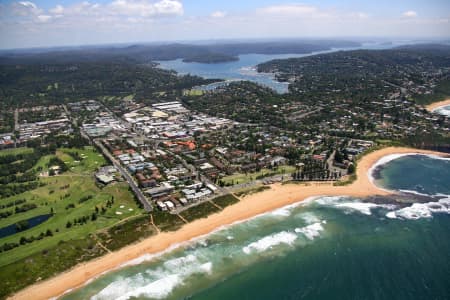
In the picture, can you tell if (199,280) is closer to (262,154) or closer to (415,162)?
(262,154)

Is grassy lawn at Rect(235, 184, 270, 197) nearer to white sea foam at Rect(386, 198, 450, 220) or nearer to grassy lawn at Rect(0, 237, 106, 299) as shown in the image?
white sea foam at Rect(386, 198, 450, 220)

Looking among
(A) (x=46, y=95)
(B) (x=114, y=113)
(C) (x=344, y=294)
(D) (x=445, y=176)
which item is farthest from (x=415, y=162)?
(A) (x=46, y=95)

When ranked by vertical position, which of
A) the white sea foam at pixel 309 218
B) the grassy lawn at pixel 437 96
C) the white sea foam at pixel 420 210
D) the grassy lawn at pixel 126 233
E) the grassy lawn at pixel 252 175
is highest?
the grassy lawn at pixel 437 96

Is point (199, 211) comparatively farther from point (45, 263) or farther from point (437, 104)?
point (437, 104)

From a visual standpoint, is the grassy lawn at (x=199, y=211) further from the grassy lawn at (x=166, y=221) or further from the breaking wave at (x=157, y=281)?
the breaking wave at (x=157, y=281)

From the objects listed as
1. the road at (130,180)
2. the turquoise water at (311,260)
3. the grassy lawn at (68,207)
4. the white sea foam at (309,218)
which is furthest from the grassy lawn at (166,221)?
the white sea foam at (309,218)
